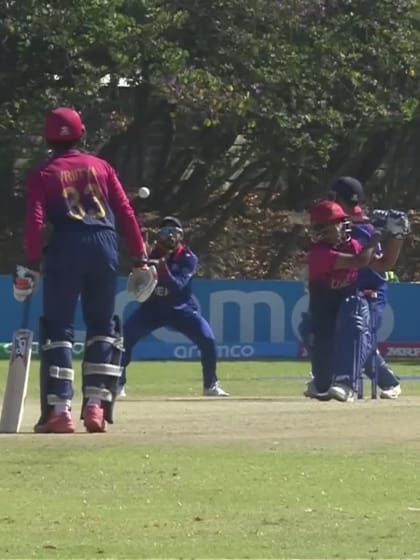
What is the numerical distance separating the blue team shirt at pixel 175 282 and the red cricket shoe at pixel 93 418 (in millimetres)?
5785

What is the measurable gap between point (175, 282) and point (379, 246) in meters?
3.21

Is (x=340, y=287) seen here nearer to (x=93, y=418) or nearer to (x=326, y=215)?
(x=326, y=215)

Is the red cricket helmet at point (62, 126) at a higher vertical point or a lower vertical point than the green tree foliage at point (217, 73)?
lower

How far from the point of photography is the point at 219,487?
8.62 m

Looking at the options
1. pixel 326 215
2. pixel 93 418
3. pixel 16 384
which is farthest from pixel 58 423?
pixel 326 215

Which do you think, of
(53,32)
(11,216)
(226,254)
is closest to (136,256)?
(53,32)

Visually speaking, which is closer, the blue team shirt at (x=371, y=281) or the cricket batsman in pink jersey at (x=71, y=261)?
the cricket batsman in pink jersey at (x=71, y=261)

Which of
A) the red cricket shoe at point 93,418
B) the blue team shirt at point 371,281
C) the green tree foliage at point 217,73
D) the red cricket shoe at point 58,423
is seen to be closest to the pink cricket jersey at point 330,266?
the blue team shirt at point 371,281

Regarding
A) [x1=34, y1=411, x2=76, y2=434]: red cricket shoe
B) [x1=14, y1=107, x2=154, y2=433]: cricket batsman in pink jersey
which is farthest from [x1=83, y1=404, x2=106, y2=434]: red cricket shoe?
[x1=34, y1=411, x2=76, y2=434]: red cricket shoe

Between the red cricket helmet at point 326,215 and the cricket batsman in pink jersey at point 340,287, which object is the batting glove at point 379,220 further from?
the red cricket helmet at point 326,215

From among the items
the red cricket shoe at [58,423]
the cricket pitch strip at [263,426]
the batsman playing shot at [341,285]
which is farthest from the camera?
the batsman playing shot at [341,285]

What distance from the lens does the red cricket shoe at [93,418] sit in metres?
10.7

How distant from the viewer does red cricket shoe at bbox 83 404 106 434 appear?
10.7 meters

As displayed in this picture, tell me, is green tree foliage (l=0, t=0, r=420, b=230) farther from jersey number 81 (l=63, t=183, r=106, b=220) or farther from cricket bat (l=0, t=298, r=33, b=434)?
jersey number 81 (l=63, t=183, r=106, b=220)
